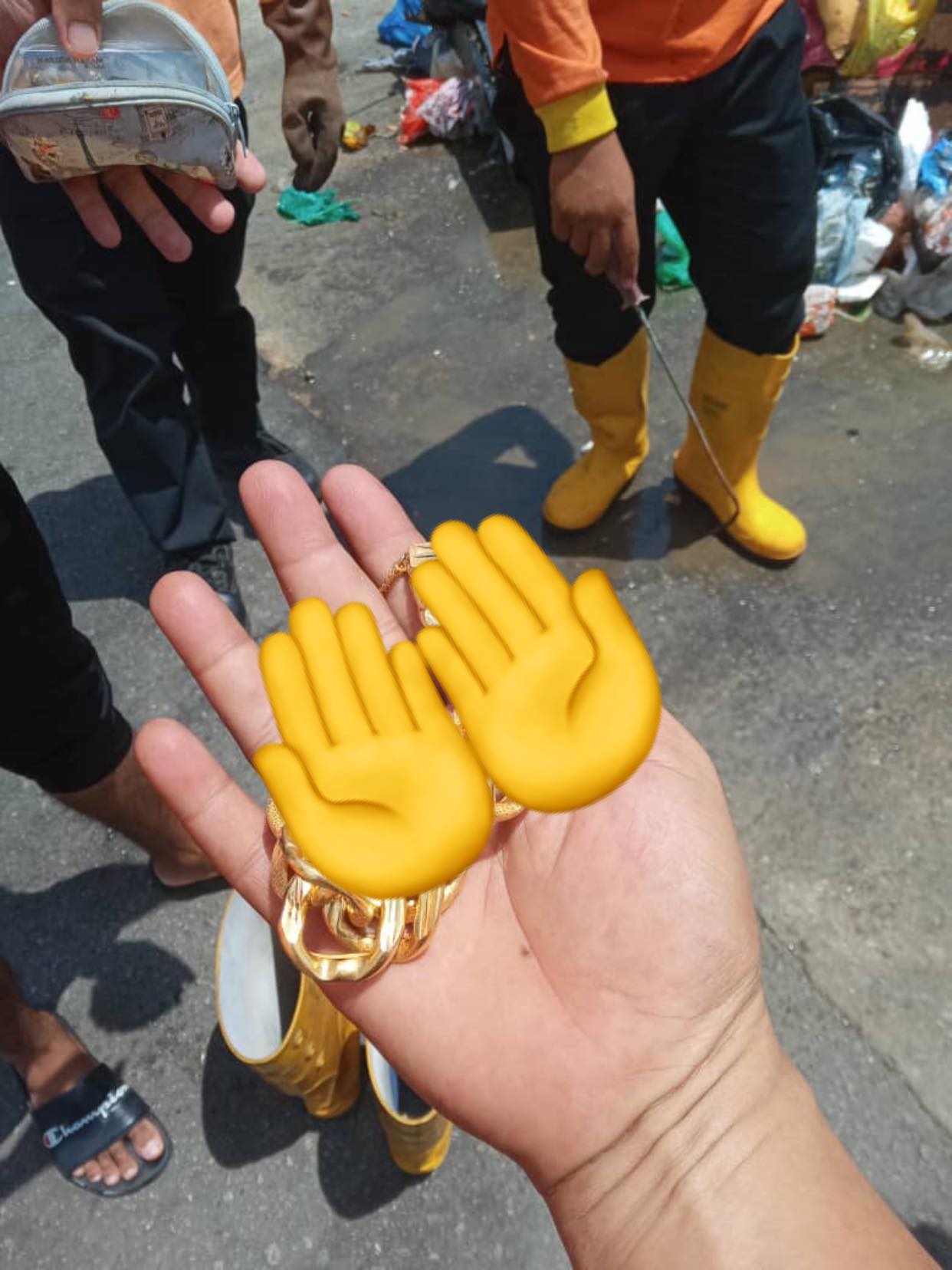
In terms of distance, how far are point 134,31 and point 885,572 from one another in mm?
1957

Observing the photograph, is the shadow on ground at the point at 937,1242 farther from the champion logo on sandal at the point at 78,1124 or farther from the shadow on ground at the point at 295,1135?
the champion logo on sandal at the point at 78,1124

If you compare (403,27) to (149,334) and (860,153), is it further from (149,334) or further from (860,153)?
(149,334)

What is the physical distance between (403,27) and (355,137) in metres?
1.18

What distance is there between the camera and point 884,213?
3059 millimetres

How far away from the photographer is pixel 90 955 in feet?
6.05

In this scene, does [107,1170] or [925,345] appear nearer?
[107,1170]

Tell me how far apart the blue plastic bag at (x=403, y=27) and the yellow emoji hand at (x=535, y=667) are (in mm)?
4636

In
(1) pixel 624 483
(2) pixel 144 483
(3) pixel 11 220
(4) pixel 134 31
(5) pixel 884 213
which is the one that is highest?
(4) pixel 134 31

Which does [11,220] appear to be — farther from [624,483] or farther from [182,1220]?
[182,1220]

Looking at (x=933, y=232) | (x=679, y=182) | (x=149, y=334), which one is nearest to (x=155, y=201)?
(x=149, y=334)

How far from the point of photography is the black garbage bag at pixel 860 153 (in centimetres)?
303

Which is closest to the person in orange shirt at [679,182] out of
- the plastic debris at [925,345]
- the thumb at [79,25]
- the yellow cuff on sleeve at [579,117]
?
the yellow cuff on sleeve at [579,117]

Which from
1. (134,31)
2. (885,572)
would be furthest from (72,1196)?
(885,572)

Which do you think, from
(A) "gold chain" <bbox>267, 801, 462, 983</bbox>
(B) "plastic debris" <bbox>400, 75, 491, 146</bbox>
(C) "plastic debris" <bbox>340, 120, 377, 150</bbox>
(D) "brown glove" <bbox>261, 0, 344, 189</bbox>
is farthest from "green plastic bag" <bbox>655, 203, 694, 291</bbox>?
(A) "gold chain" <bbox>267, 801, 462, 983</bbox>
